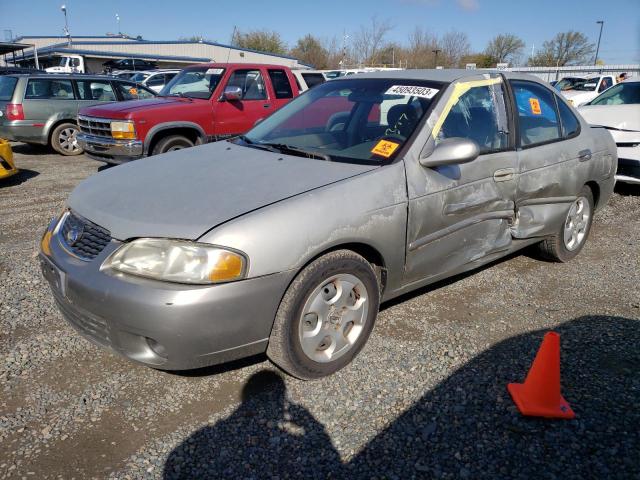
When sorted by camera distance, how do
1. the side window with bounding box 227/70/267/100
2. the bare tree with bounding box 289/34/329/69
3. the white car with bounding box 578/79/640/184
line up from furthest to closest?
1. the bare tree with bounding box 289/34/329/69
2. the side window with bounding box 227/70/267/100
3. the white car with bounding box 578/79/640/184

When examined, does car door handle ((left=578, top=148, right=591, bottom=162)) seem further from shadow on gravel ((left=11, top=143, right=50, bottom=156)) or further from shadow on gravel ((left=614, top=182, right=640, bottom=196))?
shadow on gravel ((left=11, top=143, right=50, bottom=156))

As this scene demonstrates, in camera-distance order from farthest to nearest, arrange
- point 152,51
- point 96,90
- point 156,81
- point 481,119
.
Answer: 1. point 152,51
2. point 156,81
3. point 96,90
4. point 481,119

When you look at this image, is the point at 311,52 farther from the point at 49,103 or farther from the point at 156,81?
the point at 49,103

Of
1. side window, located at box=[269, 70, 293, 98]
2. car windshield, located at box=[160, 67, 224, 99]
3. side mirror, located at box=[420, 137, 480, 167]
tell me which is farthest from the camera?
side window, located at box=[269, 70, 293, 98]

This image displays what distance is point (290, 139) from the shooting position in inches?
143

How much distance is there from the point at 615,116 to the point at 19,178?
9607 millimetres

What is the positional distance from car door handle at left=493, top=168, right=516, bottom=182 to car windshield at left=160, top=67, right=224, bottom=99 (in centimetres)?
565

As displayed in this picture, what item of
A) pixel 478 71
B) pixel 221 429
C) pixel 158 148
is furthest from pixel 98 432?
pixel 158 148

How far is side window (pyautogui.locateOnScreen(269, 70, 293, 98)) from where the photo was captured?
863 cm

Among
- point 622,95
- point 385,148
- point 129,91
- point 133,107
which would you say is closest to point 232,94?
point 133,107

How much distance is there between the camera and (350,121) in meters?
3.64

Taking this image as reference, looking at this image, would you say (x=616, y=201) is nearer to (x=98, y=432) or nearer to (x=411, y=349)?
(x=411, y=349)

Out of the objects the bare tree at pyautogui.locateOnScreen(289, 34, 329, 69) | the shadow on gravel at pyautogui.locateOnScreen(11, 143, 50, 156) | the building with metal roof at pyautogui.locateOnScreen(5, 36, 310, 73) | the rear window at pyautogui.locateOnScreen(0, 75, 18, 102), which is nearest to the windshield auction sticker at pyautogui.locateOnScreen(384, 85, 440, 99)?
the rear window at pyautogui.locateOnScreen(0, 75, 18, 102)

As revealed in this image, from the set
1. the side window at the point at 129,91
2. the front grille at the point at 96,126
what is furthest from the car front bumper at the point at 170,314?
the side window at the point at 129,91
